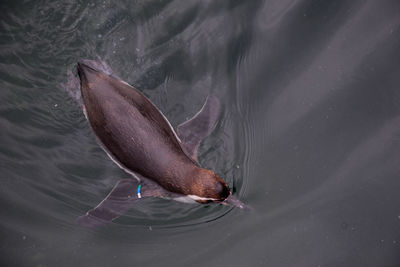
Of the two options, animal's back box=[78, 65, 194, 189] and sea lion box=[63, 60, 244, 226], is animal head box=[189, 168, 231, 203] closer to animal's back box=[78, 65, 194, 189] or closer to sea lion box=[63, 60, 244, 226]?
sea lion box=[63, 60, 244, 226]

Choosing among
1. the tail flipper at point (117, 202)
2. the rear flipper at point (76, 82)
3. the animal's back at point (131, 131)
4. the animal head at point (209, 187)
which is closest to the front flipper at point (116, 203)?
the tail flipper at point (117, 202)

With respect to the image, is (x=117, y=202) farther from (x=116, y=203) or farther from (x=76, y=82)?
(x=76, y=82)

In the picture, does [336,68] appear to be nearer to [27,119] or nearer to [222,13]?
[222,13]

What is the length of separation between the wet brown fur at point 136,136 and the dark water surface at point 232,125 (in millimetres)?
1026

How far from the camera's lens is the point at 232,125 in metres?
4.16

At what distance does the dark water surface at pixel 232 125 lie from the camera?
404 cm

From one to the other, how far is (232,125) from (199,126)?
18.6 inches

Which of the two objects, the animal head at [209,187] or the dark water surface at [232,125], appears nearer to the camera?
the animal head at [209,187]

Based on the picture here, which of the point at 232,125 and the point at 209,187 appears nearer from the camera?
the point at 209,187

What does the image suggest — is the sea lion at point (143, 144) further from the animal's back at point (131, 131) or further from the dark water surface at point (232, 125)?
the dark water surface at point (232, 125)

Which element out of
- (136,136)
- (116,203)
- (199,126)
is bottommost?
(116,203)

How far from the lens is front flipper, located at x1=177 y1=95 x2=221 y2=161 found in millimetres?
3853

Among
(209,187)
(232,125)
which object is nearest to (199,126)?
(232,125)

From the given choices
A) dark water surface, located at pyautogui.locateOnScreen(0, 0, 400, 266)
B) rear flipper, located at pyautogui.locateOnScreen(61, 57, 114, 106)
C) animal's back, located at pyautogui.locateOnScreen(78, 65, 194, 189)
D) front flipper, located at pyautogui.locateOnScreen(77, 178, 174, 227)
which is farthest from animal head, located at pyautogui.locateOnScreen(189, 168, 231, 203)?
rear flipper, located at pyautogui.locateOnScreen(61, 57, 114, 106)
